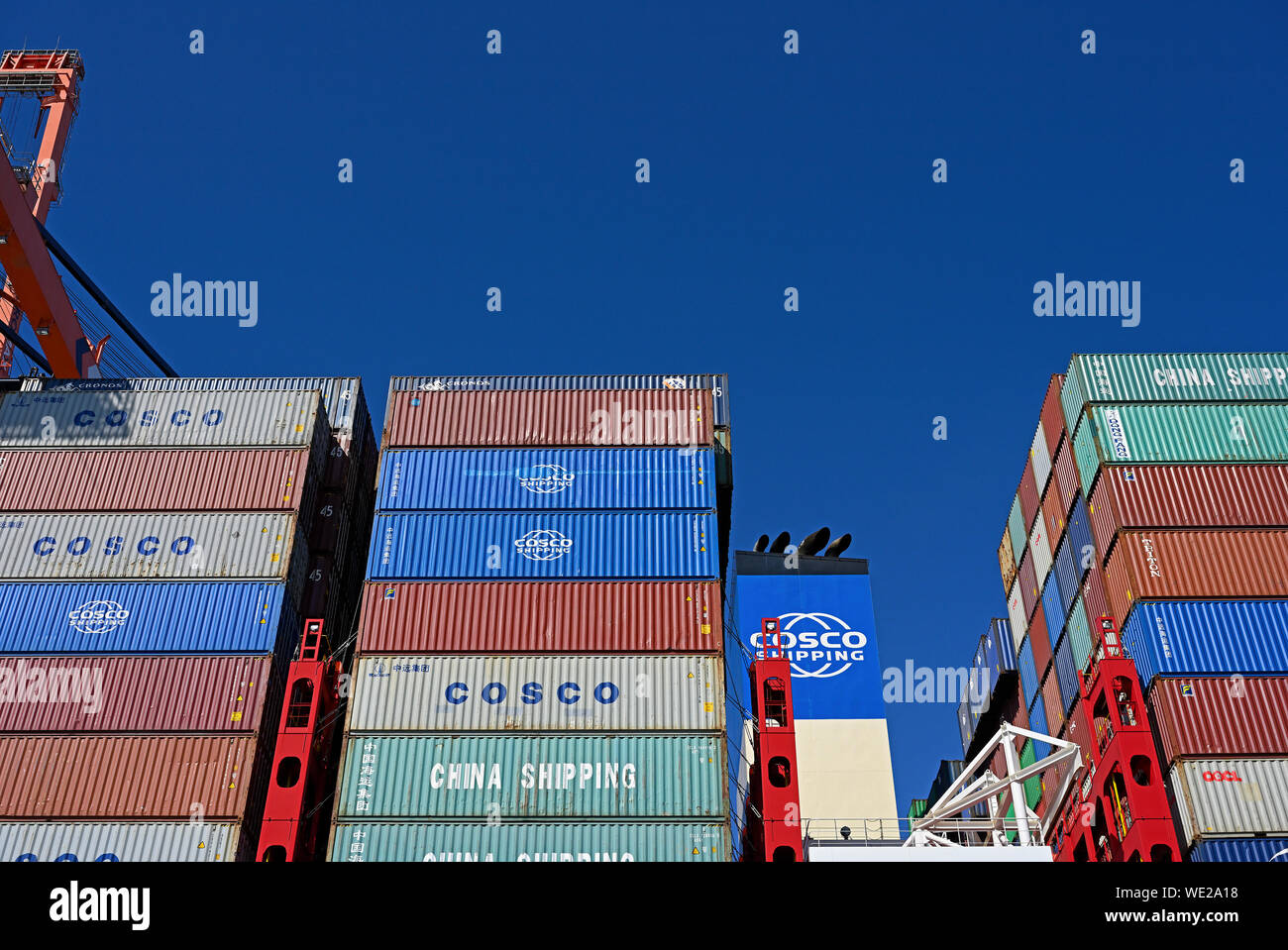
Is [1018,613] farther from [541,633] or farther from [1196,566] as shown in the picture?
[541,633]

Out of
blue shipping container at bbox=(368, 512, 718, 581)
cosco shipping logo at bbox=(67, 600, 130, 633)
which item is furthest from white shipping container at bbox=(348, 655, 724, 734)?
cosco shipping logo at bbox=(67, 600, 130, 633)

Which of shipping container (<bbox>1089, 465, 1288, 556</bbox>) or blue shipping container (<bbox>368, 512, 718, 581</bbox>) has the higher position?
shipping container (<bbox>1089, 465, 1288, 556</bbox>)

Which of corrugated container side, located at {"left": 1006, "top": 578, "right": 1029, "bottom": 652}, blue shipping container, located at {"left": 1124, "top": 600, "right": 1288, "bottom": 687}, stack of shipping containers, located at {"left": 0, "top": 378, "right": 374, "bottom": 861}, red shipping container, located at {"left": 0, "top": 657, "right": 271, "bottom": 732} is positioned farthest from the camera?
corrugated container side, located at {"left": 1006, "top": 578, "right": 1029, "bottom": 652}

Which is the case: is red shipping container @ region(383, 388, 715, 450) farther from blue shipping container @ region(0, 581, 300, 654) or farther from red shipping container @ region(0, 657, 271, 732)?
red shipping container @ region(0, 657, 271, 732)

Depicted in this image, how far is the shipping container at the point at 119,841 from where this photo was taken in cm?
2753

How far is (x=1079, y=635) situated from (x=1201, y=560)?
4.70m

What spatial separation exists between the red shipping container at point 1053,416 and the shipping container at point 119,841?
88.9 feet

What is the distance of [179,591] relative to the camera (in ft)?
106

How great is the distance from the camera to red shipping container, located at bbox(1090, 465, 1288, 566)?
3303cm

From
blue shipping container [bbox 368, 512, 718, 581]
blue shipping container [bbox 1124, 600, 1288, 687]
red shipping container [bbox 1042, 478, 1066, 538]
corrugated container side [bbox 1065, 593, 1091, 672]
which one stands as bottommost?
blue shipping container [bbox 1124, 600, 1288, 687]

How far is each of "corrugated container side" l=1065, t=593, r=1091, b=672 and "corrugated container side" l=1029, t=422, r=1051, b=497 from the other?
207 inches

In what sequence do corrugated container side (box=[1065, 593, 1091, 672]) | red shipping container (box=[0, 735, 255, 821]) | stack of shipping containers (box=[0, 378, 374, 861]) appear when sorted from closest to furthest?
red shipping container (box=[0, 735, 255, 821]) < stack of shipping containers (box=[0, 378, 374, 861]) < corrugated container side (box=[1065, 593, 1091, 672])
